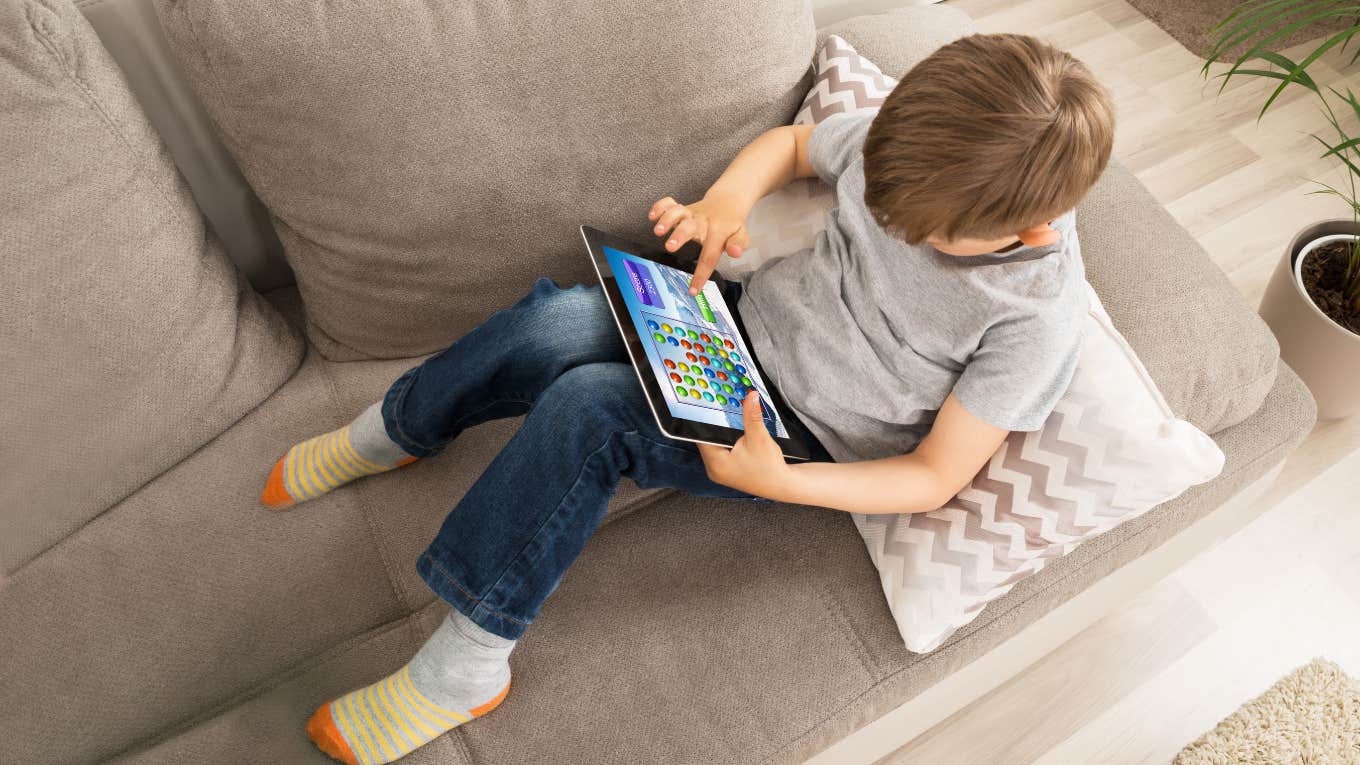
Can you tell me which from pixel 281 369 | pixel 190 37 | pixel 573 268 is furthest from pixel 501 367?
pixel 190 37

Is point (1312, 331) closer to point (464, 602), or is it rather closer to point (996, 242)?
point (996, 242)

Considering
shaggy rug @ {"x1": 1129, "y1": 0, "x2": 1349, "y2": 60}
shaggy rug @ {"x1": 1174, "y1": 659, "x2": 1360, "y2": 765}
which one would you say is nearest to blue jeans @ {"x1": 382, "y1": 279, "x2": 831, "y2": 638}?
shaggy rug @ {"x1": 1174, "y1": 659, "x2": 1360, "y2": 765}

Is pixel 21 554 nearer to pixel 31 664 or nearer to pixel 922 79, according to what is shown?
pixel 31 664

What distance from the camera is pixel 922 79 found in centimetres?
74

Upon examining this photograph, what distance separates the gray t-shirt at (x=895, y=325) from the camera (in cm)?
83

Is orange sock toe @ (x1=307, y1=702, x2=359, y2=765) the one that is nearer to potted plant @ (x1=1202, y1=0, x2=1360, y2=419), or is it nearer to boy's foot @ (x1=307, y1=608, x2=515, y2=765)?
boy's foot @ (x1=307, y1=608, x2=515, y2=765)

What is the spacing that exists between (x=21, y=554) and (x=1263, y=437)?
143 cm

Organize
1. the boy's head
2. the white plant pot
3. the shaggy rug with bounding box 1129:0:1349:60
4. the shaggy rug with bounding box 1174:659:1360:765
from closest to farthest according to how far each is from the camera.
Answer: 1. the boy's head
2. the shaggy rug with bounding box 1174:659:1360:765
3. the white plant pot
4. the shaggy rug with bounding box 1129:0:1349:60

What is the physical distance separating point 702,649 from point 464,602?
250mm

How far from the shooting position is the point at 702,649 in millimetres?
933

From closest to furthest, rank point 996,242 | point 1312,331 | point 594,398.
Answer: point 996,242, point 594,398, point 1312,331

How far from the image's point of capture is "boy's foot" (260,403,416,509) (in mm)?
1015

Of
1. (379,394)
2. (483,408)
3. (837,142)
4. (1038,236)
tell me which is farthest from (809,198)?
(379,394)

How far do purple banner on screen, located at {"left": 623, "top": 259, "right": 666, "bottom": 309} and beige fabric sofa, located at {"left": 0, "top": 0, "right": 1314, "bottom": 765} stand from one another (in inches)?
5.9
